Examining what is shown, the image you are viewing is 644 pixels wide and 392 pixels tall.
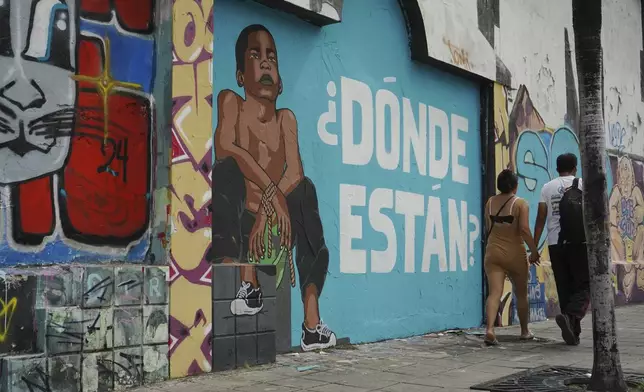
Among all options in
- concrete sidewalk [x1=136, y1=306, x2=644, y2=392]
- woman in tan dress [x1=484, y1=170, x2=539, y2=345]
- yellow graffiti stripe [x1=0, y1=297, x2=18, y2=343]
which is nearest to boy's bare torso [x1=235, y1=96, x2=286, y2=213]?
concrete sidewalk [x1=136, y1=306, x2=644, y2=392]

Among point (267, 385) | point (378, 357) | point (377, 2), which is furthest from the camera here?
point (377, 2)

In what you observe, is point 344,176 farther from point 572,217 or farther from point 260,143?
point 572,217

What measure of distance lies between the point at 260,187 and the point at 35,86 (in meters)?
2.11

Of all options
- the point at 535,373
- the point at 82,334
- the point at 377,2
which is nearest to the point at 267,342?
the point at 82,334

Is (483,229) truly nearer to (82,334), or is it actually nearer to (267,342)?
(267,342)

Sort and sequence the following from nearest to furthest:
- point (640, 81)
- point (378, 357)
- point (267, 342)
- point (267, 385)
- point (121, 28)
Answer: point (267, 385) < point (121, 28) < point (267, 342) < point (378, 357) < point (640, 81)

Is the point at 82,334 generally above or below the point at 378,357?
above

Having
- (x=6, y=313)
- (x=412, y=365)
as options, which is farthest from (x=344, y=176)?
(x=6, y=313)

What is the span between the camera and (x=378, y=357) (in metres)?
6.39

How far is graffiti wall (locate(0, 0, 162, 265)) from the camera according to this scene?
471 centimetres

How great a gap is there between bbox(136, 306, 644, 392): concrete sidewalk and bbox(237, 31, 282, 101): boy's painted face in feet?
7.64

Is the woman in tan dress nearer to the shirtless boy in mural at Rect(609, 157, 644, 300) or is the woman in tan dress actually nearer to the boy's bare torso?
the boy's bare torso

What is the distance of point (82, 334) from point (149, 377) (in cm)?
63

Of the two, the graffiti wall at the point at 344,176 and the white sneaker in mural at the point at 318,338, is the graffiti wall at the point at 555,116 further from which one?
the white sneaker in mural at the point at 318,338
